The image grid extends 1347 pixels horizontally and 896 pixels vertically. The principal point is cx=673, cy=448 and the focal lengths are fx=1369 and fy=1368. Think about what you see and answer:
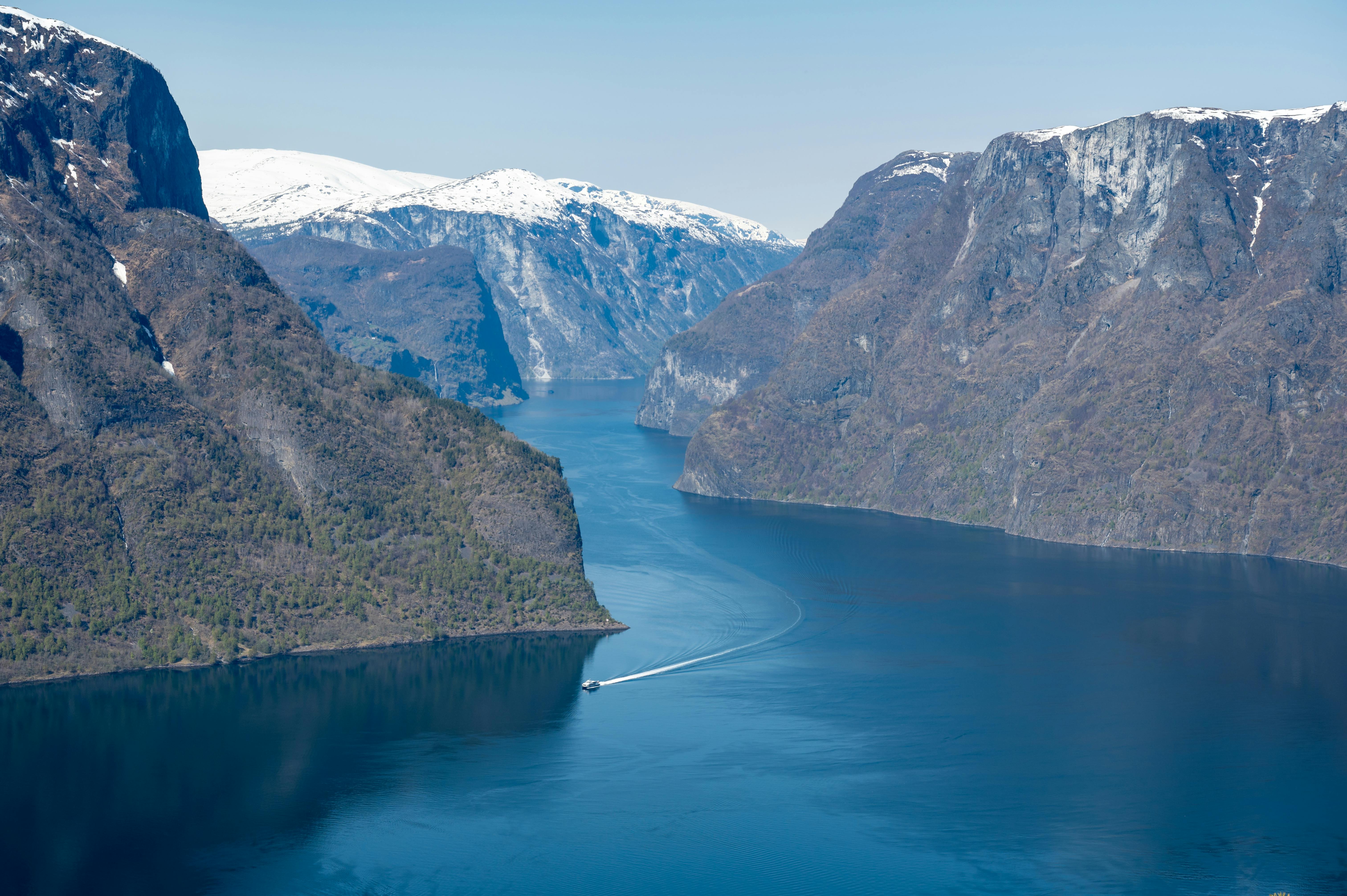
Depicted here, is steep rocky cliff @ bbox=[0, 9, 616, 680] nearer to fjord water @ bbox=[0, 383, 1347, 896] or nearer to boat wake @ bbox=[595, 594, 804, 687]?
fjord water @ bbox=[0, 383, 1347, 896]

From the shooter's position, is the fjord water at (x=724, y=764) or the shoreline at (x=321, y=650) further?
the shoreline at (x=321, y=650)

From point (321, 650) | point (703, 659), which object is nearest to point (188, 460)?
point (321, 650)

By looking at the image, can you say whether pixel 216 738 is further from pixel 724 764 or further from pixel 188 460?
pixel 724 764

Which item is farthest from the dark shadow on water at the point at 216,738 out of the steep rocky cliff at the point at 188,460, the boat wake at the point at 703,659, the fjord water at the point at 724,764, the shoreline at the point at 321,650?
the steep rocky cliff at the point at 188,460

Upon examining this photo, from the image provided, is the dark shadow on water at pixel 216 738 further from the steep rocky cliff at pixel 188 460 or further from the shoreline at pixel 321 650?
the steep rocky cliff at pixel 188 460

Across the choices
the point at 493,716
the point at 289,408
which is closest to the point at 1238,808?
the point at 493,716
